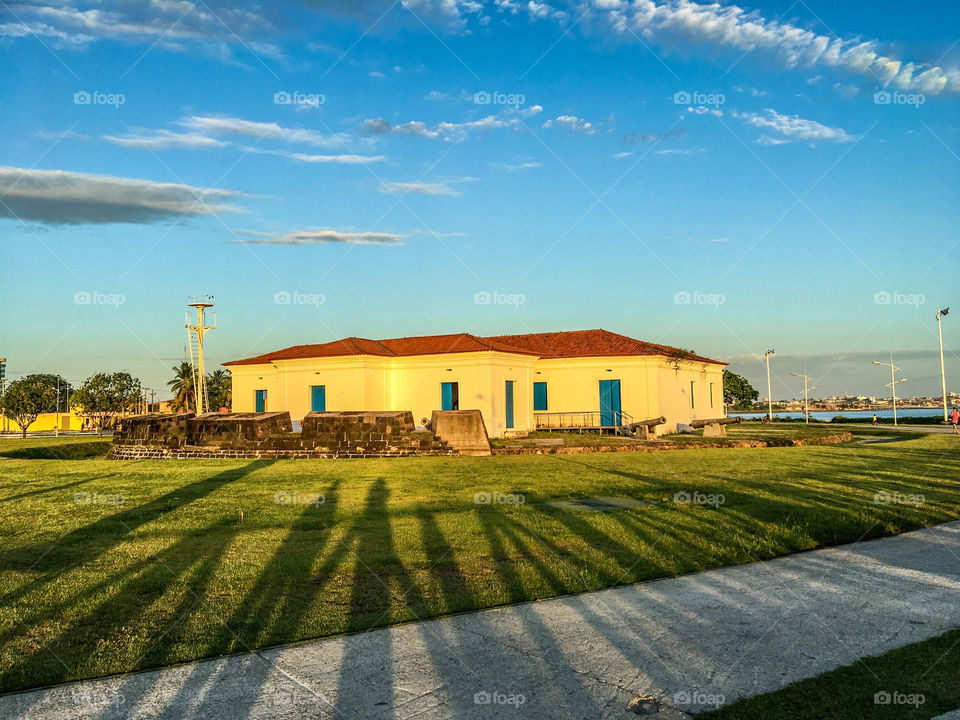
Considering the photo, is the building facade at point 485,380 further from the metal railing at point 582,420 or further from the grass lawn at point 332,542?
the grass lawn at point 332,542

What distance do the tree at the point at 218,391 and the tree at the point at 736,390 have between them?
5667 cm

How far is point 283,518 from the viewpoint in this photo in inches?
376

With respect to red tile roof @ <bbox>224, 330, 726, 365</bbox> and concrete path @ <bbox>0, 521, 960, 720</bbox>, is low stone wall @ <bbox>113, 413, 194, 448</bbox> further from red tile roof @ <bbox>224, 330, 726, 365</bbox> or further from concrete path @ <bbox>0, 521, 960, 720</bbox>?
concrete path @ <bbox>0, 521, 960, 720</bbox>

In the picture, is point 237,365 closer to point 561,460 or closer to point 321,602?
point 561,460

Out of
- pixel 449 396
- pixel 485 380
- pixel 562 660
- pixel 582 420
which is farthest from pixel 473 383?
pixel 562 660

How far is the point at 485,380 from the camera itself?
29797 millimetres

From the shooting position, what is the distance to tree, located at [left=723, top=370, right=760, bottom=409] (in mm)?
78812

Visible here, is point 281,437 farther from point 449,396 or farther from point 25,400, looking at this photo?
point 25,400

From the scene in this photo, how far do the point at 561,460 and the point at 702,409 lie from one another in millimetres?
23369

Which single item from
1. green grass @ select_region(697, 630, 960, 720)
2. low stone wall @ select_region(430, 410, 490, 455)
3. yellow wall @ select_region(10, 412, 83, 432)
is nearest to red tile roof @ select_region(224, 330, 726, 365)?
low stone wall @ select_region(430, 410, 490, 455)

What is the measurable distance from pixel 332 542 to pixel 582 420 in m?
26.4

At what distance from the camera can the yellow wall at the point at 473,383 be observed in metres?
30.3

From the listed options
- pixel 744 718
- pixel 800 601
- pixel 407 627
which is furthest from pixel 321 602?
pixel 800 601

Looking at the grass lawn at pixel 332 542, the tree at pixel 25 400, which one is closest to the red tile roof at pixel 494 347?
the grass lawn at pixel 332 542
